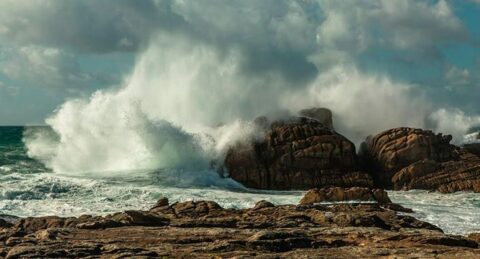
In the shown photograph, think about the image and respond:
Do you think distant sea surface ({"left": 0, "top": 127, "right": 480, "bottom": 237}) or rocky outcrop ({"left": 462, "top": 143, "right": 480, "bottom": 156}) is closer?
distant sea surface ({"left": 0, "top": 127, "right": 480, "bottom": 237})

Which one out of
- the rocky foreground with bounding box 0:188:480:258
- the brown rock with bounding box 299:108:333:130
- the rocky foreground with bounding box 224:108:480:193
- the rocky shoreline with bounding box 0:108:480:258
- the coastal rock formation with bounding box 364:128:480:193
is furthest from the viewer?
the brown rock with bounding box 299:108:333:130

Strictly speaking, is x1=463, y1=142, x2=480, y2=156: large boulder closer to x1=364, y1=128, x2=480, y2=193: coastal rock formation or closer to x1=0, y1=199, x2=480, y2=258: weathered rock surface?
x1=364, y1=128, x2=480, y2=193: coastal rock formation

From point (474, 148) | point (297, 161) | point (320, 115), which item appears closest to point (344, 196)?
point (297, 161)

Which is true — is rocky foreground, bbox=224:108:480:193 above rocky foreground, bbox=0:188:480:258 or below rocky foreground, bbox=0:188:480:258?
above

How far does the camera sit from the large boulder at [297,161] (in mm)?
33062

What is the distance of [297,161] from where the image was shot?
33.6m

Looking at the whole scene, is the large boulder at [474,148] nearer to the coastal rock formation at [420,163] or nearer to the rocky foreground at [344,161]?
the rocky foreground at [344,161]

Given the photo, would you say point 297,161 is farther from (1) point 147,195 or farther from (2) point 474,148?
(2) point 474,148

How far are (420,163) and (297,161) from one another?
258 inches

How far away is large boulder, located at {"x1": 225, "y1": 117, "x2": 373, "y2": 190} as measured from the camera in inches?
1302

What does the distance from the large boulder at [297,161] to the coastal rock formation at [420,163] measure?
1502mm

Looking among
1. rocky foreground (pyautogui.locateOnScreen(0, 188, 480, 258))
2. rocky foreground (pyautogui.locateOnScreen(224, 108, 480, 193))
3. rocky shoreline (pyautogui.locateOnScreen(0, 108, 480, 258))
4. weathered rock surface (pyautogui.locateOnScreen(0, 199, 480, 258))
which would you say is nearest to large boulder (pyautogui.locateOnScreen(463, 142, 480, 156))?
rocky shoreline (pyautogui.locateOnScreen(0, 108, 480, 258))

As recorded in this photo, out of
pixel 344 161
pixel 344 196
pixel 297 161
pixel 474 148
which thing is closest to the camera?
pixel 344 196

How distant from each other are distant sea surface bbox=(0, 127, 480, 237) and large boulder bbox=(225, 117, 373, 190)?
4.84ft
